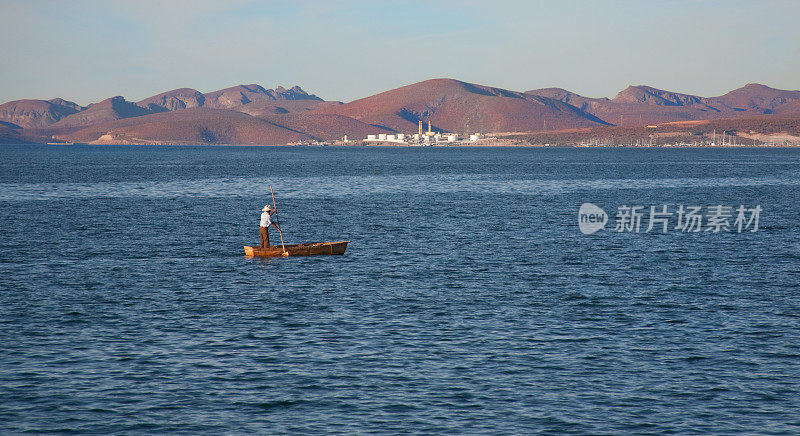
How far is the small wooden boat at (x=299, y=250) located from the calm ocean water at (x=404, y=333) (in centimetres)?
70

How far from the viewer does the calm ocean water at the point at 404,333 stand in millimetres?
21062

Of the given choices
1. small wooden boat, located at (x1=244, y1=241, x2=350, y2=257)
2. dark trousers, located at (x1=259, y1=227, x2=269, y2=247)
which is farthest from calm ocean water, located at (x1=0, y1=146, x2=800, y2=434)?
dark trousers, located at (x1=259, y1=227, x2=269, y2=247)

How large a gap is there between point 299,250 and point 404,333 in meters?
19.2

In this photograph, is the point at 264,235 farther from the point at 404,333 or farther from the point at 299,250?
the point at 404,333

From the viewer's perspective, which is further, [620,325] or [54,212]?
[54,212]

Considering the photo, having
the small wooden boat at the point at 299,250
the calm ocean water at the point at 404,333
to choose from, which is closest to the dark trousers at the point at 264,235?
the small wooden boat at the point at 299,250

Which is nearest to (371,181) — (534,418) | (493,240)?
(493,240)

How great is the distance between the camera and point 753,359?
25.5 m

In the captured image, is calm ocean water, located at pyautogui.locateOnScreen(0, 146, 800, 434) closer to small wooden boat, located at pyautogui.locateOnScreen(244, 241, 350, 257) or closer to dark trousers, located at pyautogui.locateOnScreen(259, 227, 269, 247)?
small wooden boat, located at pyautogui.locateOnScreen(244, 241, 350, 257)

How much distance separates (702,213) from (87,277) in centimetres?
5806

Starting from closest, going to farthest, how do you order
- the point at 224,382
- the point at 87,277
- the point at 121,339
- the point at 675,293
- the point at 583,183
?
the point at 224,382
the point at 121,339
the point at 675,293
the point at 87,277
the point at 583,183

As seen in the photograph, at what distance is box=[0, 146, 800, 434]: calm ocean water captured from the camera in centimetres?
2106

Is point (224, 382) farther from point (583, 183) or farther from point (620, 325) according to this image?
point (583, 183)

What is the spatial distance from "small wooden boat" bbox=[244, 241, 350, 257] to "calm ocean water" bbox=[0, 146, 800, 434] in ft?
2.31
